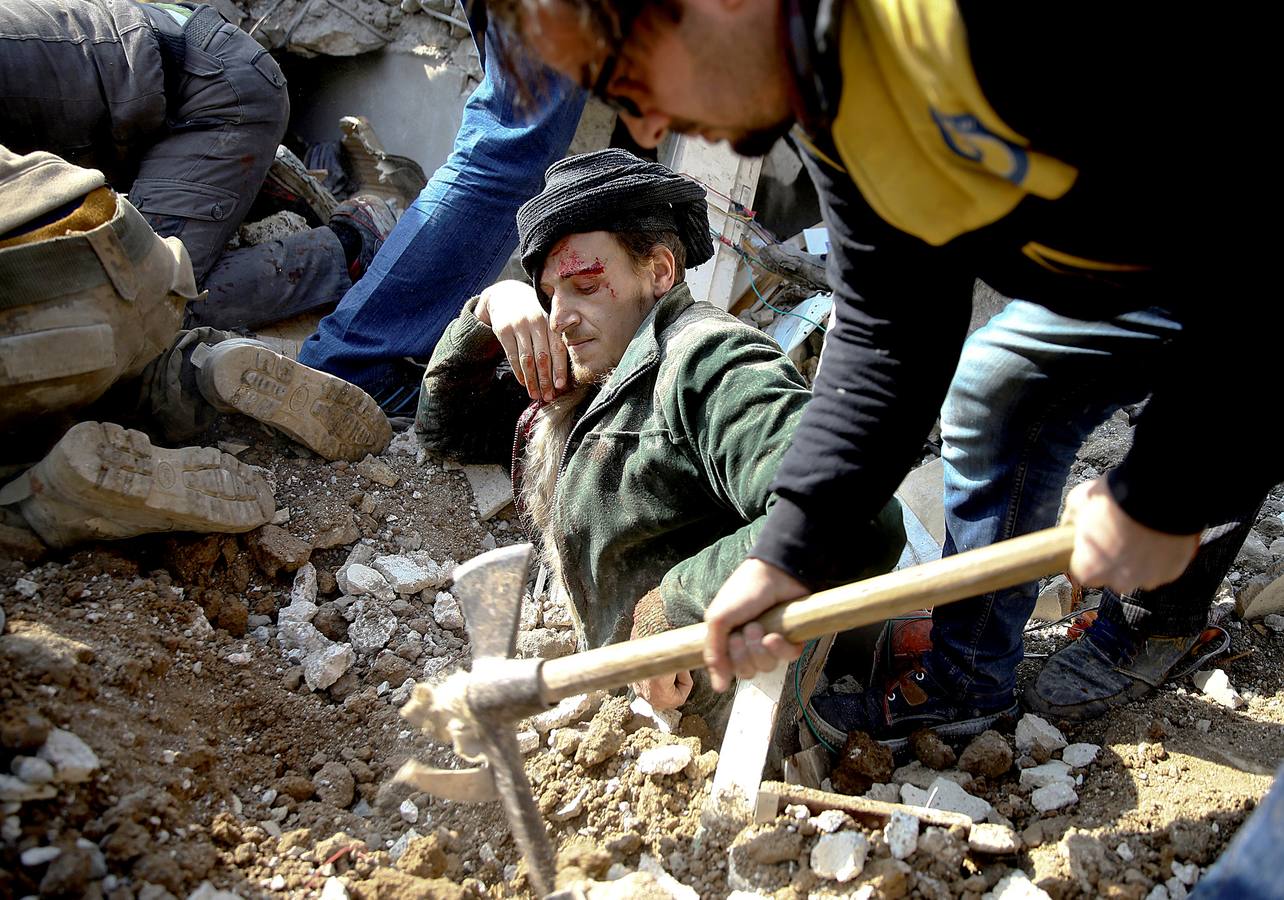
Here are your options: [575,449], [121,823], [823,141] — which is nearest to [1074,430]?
[823,141]

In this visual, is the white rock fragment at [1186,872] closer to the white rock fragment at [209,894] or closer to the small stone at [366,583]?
the white rock fragment at [209,894]

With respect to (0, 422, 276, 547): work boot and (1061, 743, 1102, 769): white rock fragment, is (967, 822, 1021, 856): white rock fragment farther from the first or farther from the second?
(0, 422, 276, 547): work boot

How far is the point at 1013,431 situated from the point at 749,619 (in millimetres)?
829

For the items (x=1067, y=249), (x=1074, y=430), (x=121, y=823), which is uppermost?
(x=1067, y=249)

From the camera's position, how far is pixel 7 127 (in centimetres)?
353

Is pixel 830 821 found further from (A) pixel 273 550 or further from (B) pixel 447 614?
(A) pixel 273 550

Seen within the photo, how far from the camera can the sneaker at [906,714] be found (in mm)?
2369

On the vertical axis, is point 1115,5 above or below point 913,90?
above

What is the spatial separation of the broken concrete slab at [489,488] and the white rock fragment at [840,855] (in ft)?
5.91

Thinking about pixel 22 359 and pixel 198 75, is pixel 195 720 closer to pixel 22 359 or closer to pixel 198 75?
pixel 22 359

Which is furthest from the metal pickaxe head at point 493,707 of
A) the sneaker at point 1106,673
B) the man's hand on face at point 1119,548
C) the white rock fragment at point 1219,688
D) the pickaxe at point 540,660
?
the white rock fragment at point 1219,688

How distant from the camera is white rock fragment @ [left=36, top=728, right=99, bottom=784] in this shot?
1.82 metres

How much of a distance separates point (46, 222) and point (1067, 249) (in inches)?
97.6

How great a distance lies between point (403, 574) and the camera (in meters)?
3.01
